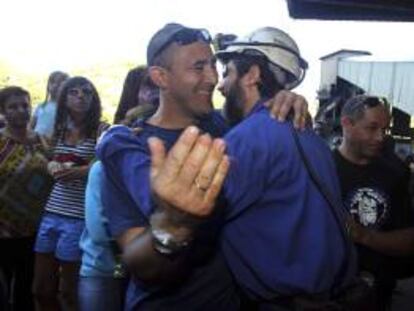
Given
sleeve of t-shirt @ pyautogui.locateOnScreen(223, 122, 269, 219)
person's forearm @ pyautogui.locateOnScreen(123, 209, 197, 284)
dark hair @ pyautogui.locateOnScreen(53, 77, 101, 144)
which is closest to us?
person's forearm @ pyautogui.locateOnScreen(123, 209, 197, 284)

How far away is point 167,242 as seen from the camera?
165 centimetres

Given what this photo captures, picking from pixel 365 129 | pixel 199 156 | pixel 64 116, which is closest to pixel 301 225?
pixel 199 156

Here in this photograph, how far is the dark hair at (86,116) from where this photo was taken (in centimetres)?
520

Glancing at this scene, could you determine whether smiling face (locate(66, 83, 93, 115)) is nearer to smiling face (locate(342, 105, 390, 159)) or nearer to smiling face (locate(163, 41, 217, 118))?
smiling face (locate(342, 105, 390, 159))

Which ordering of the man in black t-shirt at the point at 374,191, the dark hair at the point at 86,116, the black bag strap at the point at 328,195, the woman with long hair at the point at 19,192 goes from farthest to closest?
the dark hair at the point at 86,116, the woman with long hair at the point at 19,192, the man in black t-shirt at the point at 374,191, the black bag strap at the point at 328,195

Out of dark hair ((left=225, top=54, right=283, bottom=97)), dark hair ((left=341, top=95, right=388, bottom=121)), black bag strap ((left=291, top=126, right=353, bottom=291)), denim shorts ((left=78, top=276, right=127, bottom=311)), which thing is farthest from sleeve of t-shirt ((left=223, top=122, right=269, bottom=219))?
dark hair ((left=341, top=95, right=388, bottom=121))

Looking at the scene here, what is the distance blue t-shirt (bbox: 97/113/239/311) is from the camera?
212 centimetres

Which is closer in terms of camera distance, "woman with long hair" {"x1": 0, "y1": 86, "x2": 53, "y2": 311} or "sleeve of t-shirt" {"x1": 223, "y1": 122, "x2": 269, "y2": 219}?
"sleeve of t-shirt" {"x1": 223, "y1": 122, "x2": 269, "y2": 219}

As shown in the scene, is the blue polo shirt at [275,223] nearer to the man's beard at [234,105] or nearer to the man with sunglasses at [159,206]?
the man with sunglasses at [159,206]

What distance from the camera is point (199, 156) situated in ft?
4.86

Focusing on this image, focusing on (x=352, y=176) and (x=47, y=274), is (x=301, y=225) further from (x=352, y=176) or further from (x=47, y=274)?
(x=47, y=274)

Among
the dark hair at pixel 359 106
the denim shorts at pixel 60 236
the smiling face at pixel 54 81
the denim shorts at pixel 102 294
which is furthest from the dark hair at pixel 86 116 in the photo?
the smiling face at pixel 54 81

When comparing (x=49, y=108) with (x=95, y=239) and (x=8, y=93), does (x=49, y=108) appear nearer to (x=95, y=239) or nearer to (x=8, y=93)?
(x=8, y=93)

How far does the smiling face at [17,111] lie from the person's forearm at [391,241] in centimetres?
299
